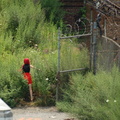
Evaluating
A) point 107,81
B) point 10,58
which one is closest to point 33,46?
point 10,58

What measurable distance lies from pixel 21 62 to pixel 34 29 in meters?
3.47

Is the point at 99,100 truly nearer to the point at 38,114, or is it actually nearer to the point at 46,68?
the point at 38,114

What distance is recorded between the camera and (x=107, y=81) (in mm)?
8812

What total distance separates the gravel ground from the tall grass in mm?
326

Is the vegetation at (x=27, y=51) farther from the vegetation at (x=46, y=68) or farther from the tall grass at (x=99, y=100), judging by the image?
the tall grass at (x=99, y=100)

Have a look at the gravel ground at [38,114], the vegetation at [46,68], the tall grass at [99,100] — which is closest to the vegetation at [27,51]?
the vegetation at [46,68]

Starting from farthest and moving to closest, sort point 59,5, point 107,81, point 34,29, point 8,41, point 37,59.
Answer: point 59,5 < point 34,29 < point 8,41 < point 37,59 < point 107,81

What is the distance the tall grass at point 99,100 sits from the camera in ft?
26.3

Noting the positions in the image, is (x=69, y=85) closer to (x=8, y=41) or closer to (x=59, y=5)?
(x=8, y=41)

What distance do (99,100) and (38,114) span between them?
2044mm

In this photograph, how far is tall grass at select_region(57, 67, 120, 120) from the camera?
26.3 feet

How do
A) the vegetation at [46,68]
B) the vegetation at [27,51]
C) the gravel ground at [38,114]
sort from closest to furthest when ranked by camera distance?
the vegetation at [46,68] < the gravel ground at [38,114] < the vegetation at [27,51]

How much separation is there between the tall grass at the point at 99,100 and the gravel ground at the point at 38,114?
1.07 ft

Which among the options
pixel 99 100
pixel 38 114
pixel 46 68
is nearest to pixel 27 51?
pixel 46 68
